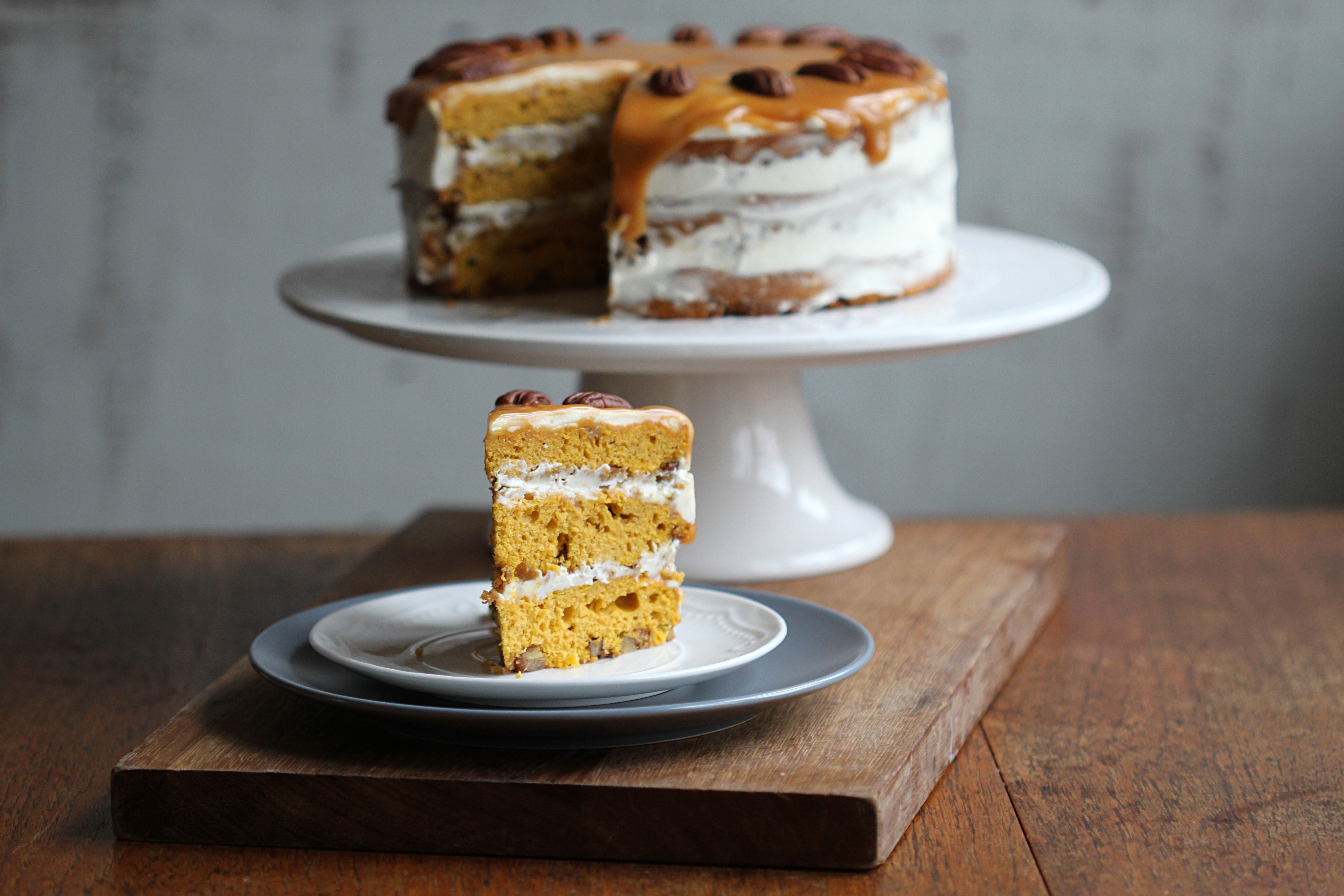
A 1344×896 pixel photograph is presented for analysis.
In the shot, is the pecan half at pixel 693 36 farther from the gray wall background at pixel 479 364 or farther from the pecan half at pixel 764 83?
the gray wall background at pixel 479 364

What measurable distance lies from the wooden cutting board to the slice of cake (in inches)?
3.8

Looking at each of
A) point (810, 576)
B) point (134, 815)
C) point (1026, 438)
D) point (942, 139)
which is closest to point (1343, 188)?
point (1026, 438)

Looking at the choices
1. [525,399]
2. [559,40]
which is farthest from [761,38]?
[525,399]

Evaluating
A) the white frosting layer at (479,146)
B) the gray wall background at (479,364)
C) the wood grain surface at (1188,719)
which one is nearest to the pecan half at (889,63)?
the white frosting layer at (479,146)

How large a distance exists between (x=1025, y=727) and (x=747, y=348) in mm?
373

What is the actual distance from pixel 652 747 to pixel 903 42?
6.49 ft

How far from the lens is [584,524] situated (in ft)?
3.34

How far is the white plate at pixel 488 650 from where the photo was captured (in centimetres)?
92

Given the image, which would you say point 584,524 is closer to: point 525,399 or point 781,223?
point 525,399

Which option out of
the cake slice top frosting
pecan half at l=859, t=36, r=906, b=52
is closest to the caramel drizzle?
the cake slice top frosting

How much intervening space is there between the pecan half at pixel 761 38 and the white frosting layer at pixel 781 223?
0.34m

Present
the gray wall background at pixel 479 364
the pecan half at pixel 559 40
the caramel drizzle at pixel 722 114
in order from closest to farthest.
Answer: the caramel drizzle at pixel 722 114 → the pecan half at pixel 559 40 → the gray wall background at pixel 479 364

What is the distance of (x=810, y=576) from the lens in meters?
1.44

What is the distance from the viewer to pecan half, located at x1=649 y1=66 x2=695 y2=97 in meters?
1.38
